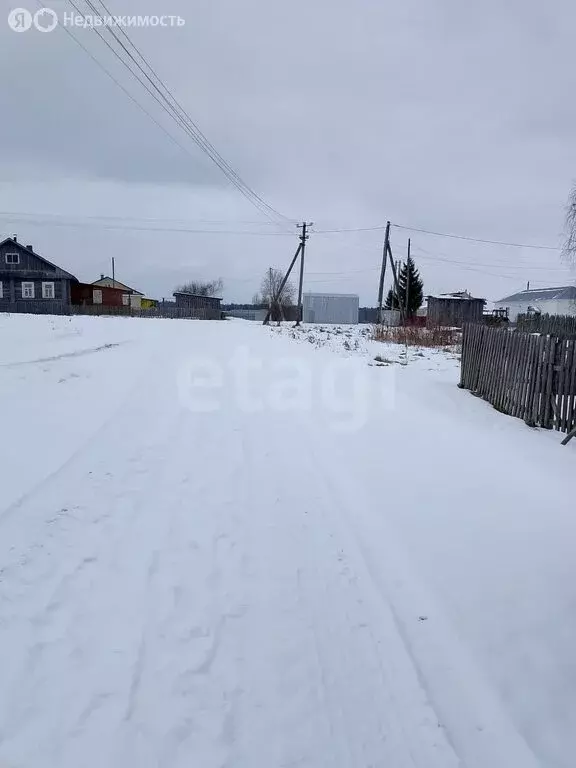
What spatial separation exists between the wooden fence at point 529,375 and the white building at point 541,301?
150 ft

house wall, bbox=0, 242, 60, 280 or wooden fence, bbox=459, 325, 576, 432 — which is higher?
house wall, bbox=0, 242, 60, 280

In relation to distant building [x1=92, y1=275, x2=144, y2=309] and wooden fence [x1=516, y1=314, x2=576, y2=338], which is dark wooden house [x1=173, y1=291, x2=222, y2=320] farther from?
wooden fence [x1=516, y1=314, x2=576, y2=338]

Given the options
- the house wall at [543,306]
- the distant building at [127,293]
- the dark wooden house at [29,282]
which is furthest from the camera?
the distant building at [127,293]

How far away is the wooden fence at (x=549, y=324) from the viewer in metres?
20.6

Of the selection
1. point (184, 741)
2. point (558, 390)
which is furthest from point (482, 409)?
point (184, 741)

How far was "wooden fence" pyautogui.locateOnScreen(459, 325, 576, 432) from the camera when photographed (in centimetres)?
739

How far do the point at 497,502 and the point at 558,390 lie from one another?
3.72m

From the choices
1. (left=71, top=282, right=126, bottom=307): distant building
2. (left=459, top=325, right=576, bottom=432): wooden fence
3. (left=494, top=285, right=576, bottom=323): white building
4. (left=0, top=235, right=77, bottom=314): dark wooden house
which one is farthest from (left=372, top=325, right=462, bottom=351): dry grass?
(left=71, top=282, right=126, bottom=307): distant building

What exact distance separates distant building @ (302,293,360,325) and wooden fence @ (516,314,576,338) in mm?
32452

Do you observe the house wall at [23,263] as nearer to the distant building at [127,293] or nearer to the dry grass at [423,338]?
the distant building at [127,293]

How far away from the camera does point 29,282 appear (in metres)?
52.0

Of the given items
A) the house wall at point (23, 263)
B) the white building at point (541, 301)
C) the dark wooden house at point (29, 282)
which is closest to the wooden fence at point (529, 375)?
the white building at point (541, 301)

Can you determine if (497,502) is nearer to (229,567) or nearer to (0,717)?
(229,567)

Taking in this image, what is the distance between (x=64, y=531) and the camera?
12.1 feet
